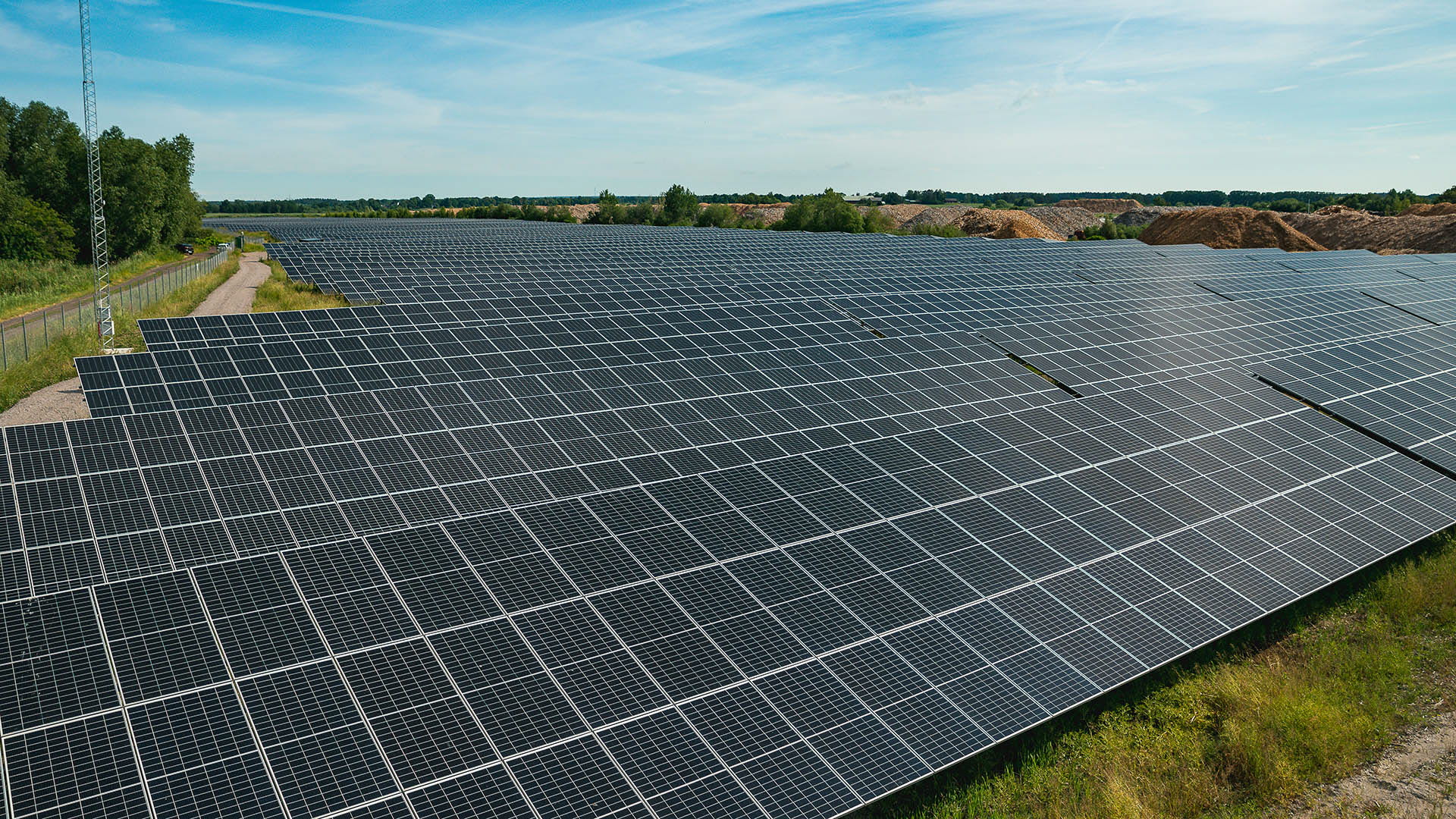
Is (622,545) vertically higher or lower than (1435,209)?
lower

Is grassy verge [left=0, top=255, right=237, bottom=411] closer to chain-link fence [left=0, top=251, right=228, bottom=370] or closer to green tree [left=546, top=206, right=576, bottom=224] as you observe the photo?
chain-link fence [left=0, top=251, right=228, bottom=370]

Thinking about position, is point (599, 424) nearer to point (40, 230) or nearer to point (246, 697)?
point (246, 697)

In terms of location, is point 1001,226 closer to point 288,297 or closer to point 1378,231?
point 1378,231

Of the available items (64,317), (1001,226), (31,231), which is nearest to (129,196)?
(31,231)

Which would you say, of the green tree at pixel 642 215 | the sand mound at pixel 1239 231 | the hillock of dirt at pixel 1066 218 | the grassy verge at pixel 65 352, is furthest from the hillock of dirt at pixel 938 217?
the grassy verge at pixel 65 352

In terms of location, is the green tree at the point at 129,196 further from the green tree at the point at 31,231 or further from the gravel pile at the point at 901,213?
the gravel pile at the point at 901,213

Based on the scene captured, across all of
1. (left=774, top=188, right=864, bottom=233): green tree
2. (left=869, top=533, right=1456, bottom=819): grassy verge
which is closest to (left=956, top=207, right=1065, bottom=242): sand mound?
(left=774, top=188, right=864, bottom=233): green tree
